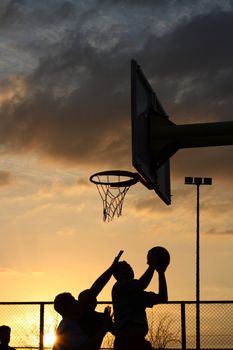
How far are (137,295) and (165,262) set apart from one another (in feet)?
1.36

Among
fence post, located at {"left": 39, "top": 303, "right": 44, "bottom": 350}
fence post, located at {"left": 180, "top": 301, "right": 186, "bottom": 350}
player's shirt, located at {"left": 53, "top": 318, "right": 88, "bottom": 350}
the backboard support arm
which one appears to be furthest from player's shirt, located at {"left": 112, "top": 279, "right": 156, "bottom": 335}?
fence post, located at {"left": 39, "top": 303, "right": 44, "bottom": 350}

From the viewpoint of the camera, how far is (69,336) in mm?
5980

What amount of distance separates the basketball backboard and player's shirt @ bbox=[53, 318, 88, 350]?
2.84 metres

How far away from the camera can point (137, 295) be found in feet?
22.5

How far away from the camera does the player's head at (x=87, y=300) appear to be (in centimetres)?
607

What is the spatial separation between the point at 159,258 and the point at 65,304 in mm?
1055

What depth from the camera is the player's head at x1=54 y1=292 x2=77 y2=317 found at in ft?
20.3

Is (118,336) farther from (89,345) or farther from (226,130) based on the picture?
(226,130)

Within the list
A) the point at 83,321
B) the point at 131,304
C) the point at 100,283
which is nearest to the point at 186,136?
the point at 131,304

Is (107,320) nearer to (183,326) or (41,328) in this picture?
(183,326)

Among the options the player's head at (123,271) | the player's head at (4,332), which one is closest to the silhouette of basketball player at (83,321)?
the player's head at (123,271)

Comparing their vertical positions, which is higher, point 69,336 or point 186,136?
point 186,136

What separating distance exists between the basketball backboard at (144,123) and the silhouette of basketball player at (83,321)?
262 centimetres

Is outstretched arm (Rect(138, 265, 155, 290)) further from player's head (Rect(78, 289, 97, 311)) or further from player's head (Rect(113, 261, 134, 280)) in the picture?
player's head (Rect(78, 289, 97, 311))
